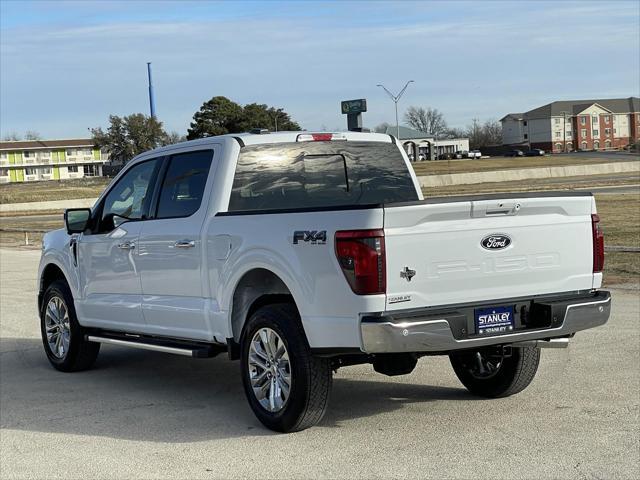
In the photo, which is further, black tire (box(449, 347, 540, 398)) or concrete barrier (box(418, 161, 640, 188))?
concrete barrier (box(418, 161, 640, 188))

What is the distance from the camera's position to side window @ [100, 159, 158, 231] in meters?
8.24

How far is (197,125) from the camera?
294ft

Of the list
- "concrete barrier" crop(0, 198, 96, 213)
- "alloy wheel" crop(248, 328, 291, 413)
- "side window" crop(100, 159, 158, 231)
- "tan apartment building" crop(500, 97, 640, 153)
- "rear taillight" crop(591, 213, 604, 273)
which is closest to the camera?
"alloy wheel" crop(248, 328, 291, 413)

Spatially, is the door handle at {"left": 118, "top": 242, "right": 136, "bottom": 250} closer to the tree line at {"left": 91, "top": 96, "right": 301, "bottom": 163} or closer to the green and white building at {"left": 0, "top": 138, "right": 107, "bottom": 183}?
the tree line at {"left": 91, "top": 96, "right": 301, "bottom": 163}

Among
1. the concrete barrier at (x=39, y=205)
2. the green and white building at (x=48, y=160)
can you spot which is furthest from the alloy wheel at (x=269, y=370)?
the green and white building at (x=48, y=160)

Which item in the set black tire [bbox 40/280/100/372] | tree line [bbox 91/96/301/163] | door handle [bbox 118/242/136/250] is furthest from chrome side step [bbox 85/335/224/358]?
tree line [bbox 91/96/301/163]

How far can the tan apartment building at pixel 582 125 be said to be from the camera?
532 feet

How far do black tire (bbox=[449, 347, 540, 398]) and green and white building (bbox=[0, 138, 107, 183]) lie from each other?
14628 cm

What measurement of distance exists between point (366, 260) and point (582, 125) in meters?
164

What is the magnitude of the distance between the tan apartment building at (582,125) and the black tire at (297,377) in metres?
160

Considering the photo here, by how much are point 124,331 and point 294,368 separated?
2.68 metres

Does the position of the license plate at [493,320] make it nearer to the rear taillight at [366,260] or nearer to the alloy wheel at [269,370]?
the rear taillight at [366,260]

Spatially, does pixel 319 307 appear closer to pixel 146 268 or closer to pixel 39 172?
pixel 146 268

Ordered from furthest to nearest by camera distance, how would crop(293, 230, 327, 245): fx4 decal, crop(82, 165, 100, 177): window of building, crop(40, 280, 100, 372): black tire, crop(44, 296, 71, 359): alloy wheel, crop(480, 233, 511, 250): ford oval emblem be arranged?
1. crop(82, 165, 100, 177): window of building
2. crop(44, 296, 71, 359): alloy wheel
3. crop(40, 280, 100, 372): black tire
4. crop(480, 233, 511, 250): ford oval emblem
5. crop(293, 230, 327, 245): fx4 decal
